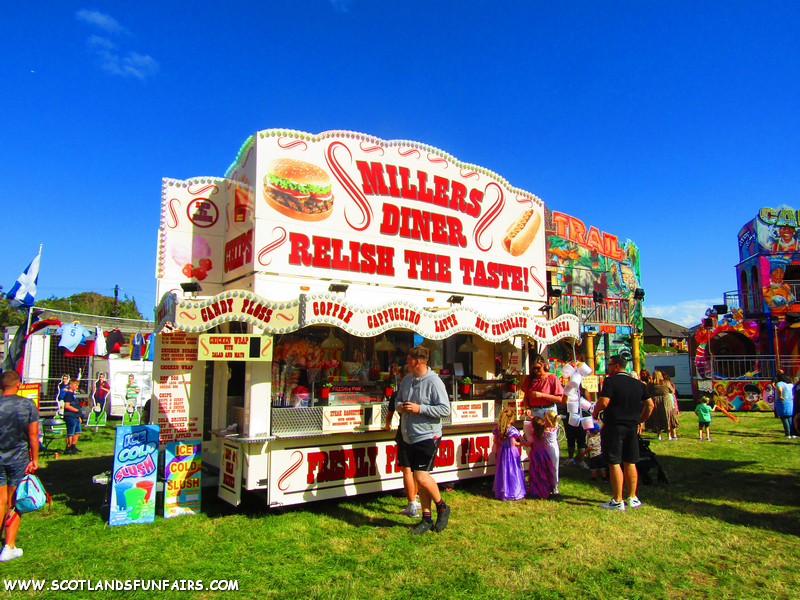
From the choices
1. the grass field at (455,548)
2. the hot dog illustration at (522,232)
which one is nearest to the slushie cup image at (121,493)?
the grass field at (455,548)

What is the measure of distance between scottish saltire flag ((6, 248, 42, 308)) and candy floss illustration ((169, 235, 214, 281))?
12.5ft

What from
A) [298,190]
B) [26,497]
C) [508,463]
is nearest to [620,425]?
[508,463]

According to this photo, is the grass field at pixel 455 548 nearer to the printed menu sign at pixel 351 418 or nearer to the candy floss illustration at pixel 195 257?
the printed menu sign at pixel 351 418

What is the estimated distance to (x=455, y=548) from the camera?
16.3ft

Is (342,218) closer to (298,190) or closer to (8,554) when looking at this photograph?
(298,190)

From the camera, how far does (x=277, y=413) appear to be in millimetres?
6145

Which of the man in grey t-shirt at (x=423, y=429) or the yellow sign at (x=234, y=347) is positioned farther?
the yellow sign at (x=234, y=347)

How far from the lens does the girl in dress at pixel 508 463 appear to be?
6880 mm

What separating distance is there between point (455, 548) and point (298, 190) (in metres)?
4.58

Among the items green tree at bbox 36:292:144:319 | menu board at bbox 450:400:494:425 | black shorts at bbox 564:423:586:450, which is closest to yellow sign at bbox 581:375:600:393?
black shorts at bbox 564:423:586:450

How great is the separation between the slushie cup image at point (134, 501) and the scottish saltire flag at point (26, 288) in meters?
5.18

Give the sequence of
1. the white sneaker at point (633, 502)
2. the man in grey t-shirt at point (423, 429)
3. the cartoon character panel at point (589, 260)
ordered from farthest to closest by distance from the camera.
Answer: the cartoon character panel at point (589, 260) → the white sneaker at point (633, 502) → the man in grey t-shirt at point (423, 429)

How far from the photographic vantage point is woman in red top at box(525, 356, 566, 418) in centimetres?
695

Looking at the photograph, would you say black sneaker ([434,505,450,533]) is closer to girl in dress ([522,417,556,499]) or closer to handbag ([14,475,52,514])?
girl in dress ([522,417,556,499])
